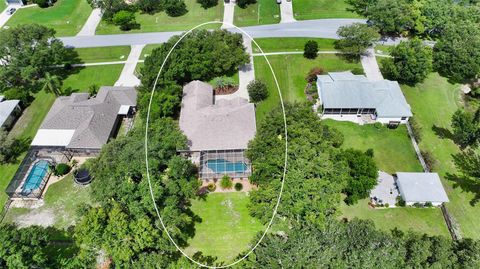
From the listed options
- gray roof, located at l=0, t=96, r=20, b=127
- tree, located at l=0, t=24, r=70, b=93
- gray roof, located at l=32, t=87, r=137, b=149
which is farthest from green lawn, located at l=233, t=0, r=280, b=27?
gray roof, located at l=0, t=96, r=20, b=127

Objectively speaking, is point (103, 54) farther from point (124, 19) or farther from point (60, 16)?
point (60, 16)

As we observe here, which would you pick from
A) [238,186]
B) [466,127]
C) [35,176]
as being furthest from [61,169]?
[466,127]

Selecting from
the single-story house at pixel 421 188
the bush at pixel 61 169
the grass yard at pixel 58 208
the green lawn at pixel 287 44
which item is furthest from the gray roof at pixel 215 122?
the single-story house at pixel 421 188

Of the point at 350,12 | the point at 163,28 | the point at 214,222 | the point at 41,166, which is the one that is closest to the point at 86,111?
the point at 41,166

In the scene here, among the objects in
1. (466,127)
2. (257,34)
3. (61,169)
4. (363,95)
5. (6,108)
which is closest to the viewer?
(61,169)

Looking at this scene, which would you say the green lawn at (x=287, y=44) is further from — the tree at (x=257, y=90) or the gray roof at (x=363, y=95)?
the tree at (x=257, y=90)

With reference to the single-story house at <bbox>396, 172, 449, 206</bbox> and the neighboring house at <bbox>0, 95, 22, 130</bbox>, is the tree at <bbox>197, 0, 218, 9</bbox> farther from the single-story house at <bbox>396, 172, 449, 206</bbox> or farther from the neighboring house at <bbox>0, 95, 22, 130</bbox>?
the single-story house at <bbox>396, 172, 449, 206</bbox>
